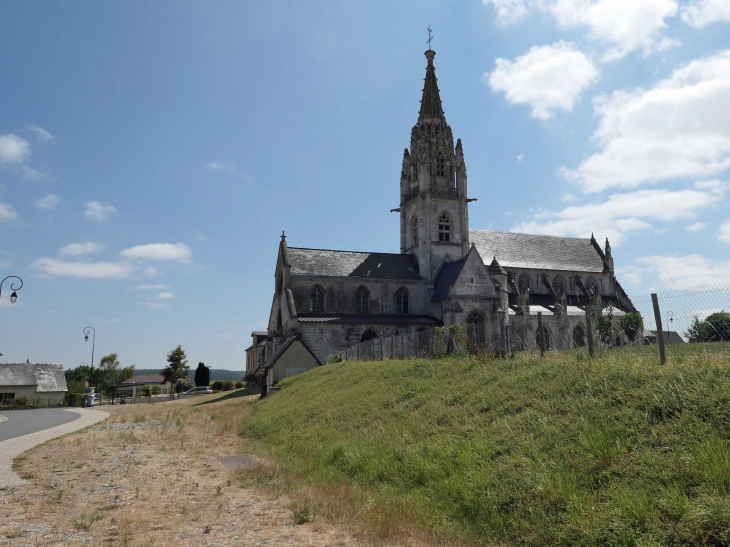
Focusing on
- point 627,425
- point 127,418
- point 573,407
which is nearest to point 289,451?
point 573,407

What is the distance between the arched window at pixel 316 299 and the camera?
42906 millimetres

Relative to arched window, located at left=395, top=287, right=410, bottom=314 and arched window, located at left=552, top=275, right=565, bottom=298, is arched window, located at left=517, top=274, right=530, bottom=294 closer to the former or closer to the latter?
arched window, located at left=552, top=275, right=565, bottom=298

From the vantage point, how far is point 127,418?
25609 millimetres

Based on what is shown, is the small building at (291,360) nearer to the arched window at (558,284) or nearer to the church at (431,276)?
the church at (431,276)

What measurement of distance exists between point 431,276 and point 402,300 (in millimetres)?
3562

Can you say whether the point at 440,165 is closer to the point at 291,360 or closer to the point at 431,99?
the point at 431,99

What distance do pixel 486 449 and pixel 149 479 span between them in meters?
7.49

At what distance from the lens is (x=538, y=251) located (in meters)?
53.6

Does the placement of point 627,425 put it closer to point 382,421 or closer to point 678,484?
point 678,484

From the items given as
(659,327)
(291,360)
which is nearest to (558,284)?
(291,360)

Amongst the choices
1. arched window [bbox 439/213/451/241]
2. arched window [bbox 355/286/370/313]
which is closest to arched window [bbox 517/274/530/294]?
arched window [bbox 439/213/451/241]

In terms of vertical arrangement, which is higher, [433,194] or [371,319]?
[433,194]

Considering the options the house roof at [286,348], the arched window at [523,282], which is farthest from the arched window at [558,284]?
the house roof at [286,348]

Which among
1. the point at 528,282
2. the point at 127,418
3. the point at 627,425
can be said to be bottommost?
the point at 127,418
